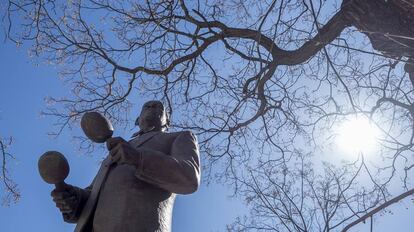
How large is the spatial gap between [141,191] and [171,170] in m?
0.29

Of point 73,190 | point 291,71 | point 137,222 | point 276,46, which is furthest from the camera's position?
point 291,71

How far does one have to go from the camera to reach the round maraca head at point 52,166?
3.08 metres

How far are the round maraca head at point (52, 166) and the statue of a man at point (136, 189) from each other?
14cm

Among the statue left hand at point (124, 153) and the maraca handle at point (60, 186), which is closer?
the statue left hand at point (124, 153)

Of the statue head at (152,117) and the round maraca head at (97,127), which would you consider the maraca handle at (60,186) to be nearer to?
the round maraca head at (97,127)

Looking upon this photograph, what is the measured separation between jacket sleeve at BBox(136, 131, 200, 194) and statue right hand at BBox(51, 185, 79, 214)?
55 cm

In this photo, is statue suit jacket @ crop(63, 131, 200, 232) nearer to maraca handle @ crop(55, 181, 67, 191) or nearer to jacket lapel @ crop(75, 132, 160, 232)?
jacket lapel @ crop(75, 132, 160, 232)

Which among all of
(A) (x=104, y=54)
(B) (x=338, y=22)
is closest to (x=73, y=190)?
(B) (x=338, y=22)

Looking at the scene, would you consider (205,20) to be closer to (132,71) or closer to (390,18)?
(132,71)

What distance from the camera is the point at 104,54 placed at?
24.8 ft

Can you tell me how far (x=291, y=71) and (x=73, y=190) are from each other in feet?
15.6

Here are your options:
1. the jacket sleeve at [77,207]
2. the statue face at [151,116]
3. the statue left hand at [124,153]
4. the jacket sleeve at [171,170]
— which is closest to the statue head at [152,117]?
the statue face at [151,116]

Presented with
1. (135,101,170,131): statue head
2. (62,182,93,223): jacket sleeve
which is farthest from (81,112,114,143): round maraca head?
(135,101,170,131): statue head

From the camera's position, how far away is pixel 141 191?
315 centimetres
